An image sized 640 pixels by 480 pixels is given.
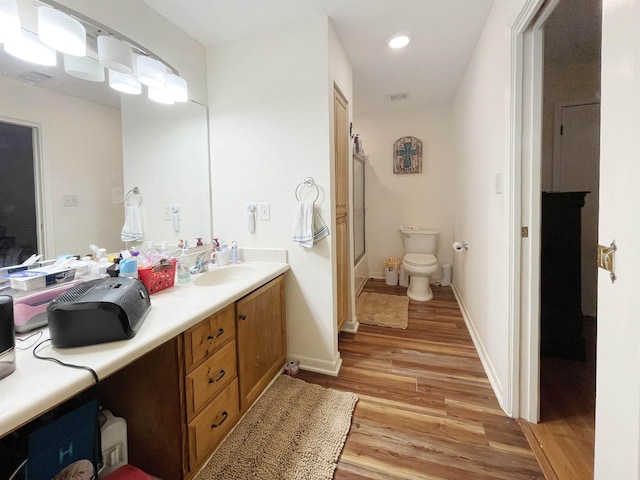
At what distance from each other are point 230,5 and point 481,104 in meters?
1.76

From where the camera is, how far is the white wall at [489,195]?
153 cm

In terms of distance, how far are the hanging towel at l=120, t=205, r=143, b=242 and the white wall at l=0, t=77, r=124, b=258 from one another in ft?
0.10

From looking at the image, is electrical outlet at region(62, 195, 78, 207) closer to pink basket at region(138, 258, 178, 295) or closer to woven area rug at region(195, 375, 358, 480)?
pink basket at region(138, 258, 178, 295)

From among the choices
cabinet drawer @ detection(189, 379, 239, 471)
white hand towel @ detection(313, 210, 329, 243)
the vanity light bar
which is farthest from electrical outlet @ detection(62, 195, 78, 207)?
white hand towel @ detection(313, 210, 329, 243)

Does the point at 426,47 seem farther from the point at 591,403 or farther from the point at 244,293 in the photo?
the point at 591,403

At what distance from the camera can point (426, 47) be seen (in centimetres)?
218

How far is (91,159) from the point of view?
141 cm

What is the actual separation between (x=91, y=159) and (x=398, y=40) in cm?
208

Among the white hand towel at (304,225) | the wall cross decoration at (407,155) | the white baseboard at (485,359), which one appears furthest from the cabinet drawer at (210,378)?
the wall cross decoration at (407,155)

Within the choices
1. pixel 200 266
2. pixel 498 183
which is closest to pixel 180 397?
pixel 200 266

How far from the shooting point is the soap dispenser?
5.48 feet

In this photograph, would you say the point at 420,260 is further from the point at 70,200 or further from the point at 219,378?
the point at 70,200

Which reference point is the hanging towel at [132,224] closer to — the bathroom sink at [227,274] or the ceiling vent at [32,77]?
the bathroom sink at [227,274]

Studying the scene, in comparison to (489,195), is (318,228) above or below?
below
